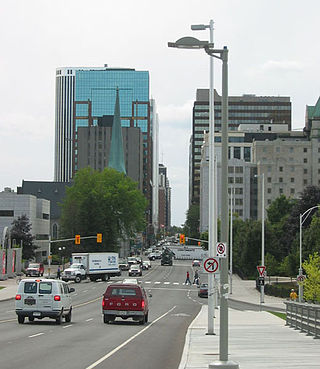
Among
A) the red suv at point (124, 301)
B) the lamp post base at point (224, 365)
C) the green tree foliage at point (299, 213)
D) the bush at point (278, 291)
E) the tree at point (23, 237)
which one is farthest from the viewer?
the tree at point (23, 237)

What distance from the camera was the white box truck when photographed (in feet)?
252

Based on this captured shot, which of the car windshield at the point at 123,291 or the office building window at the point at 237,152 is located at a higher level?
the office building window at the point at 237,152

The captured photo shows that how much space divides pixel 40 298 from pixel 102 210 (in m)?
81.2

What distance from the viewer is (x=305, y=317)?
2453 cm

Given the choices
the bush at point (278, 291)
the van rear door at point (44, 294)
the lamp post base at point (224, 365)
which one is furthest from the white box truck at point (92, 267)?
the lamp post base at point (224, 365)

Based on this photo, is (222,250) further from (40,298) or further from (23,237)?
(23,237)

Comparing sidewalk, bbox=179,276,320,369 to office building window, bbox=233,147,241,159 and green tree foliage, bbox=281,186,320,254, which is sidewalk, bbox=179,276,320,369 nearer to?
green tree foliage, bbox=281,186,320,254

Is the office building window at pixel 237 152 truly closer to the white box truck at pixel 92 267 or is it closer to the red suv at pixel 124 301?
the white box truck at pixel 92 267

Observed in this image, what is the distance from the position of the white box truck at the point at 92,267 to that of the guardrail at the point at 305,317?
164ft

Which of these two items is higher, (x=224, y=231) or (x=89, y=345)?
(x=224, y=231)

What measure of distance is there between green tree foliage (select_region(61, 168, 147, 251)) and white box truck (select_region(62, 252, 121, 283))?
24574mm

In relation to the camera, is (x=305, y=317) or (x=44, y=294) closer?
(x=305, y=317)

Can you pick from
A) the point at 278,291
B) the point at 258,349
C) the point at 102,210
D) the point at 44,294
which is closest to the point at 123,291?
the point at 44,294

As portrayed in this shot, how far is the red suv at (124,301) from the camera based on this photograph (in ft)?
93.5
